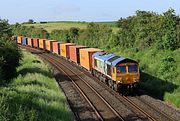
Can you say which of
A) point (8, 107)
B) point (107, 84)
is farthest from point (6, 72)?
point (8, 107)

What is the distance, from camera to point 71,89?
3375 cm

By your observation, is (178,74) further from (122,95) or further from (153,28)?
(153,28)

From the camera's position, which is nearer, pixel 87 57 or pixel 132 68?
pixel 132 68

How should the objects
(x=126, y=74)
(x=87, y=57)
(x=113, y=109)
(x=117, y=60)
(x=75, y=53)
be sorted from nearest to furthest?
(x=113, y=109), (x=126, y=74), (x=117, y=60), (x=87, y=57), (x=75, y=53)

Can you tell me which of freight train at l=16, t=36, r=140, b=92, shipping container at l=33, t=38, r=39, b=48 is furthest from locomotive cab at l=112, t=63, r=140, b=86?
shipping container at l=33, t=38, r=39, b=48

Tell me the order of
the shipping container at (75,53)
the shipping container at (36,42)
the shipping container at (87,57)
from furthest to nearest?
the shipping container at (36,42) → the shipping container at (75,53) → the shipping container at (87,57)

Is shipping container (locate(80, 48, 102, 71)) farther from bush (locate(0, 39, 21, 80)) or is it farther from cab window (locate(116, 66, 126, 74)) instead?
cab window (locate(116, 66, 126, 74))

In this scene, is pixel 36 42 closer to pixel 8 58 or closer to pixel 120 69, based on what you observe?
pixel 8 58

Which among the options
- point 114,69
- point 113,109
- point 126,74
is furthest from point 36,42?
point 113,109

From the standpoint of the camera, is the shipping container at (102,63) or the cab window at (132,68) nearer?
the cab window at (132,68)

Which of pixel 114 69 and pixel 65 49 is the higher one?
pixel 114 69

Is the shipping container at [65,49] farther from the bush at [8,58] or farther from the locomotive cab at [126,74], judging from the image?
the locomotive cab at [126,74]

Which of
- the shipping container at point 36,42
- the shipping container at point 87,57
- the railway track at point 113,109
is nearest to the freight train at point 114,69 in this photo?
the shipping container at point 87,57

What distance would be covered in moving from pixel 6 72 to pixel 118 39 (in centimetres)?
3054
